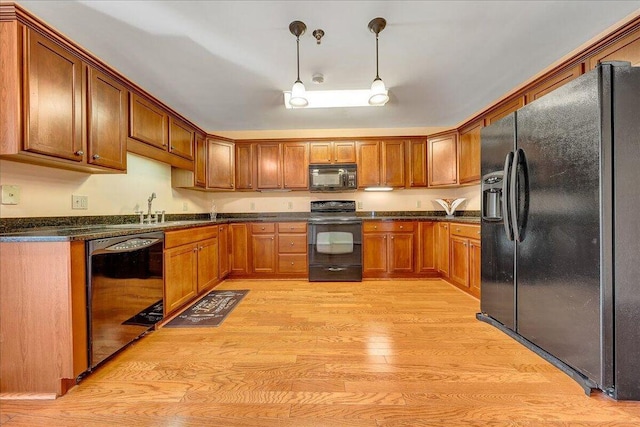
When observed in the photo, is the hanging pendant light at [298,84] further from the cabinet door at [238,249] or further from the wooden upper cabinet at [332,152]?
the cabinet door at [238,249]

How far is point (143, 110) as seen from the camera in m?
2.53

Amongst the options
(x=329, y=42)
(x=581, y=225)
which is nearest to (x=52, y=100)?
(x=329, y=42)

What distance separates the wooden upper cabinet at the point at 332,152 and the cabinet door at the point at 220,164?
4.22ft

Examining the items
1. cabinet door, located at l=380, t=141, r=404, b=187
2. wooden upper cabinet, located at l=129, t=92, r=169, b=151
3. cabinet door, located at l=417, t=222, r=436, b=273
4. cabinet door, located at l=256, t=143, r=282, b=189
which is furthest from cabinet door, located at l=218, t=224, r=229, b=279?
cabinet door, located at l=417, t=222, r=436, b=273

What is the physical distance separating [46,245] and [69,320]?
1.41 feet

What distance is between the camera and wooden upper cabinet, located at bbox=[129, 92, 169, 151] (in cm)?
238

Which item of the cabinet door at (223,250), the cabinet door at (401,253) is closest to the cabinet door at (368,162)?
the cabinet door at (401,253)

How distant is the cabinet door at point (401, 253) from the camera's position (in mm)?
3838

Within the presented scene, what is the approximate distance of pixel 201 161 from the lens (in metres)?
3.75

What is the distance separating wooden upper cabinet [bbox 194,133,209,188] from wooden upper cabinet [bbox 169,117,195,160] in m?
0.16

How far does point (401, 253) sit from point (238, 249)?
2.42m

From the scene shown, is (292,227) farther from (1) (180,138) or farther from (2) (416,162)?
(2) (416,162)

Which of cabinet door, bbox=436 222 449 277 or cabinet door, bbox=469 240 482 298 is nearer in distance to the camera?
cabinet door, bbox=469 240 482 298

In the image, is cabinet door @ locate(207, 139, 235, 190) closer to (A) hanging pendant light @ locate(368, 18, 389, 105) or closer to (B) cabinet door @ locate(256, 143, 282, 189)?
(B) cabinet door @ locate(256, 143, 282, 189)
